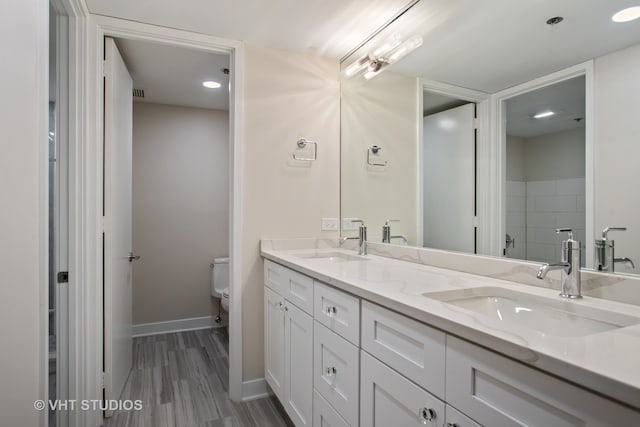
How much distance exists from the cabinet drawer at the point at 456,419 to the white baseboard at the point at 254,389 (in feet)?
5.50

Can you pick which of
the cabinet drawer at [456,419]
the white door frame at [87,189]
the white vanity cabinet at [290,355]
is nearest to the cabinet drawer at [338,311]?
the white vanity cabinet at [290,355]

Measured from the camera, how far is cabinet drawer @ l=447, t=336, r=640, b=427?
54cm

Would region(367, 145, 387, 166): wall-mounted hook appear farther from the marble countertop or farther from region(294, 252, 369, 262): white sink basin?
the marble countertop

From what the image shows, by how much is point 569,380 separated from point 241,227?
1.88 meters

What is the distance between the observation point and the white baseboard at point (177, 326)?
327 cm

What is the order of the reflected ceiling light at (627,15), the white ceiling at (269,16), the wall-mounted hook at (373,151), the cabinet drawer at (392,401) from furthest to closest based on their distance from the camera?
the wall-mounted hook at (373,151) < the white ceiling at (269,16) < the reflected ceiling light at (627,15) < the cabinet drawer at (392,401)

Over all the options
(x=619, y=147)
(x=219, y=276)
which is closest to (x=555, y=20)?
(x=619, y=147)

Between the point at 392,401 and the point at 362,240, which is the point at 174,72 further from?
the point at 392,401

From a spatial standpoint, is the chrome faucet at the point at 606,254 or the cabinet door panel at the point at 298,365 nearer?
the chrome faucet at the point at 606,254

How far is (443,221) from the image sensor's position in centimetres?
172

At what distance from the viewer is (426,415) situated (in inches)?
33.6

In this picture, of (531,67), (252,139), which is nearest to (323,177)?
(252,139)

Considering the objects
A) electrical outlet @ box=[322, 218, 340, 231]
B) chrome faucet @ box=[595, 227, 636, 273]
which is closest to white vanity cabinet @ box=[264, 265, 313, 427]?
electrical outlet @ box=[322, 218, 340, 231]

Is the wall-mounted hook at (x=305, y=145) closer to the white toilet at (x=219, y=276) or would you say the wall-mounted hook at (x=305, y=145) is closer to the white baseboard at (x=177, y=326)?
the white toilet at (x=219, y=276)
